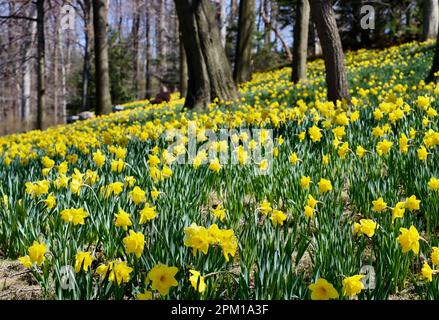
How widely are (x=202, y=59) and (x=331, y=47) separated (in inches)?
123

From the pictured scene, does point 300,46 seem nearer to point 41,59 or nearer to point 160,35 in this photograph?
point 41,59

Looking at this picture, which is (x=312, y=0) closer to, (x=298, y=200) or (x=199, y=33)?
(x=199, y=33)

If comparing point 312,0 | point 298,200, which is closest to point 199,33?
point 312,0

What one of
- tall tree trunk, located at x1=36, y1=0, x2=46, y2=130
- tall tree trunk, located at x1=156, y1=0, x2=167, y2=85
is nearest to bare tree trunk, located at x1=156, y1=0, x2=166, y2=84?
tall tree trunk, located at x1=156, y1=0, x2=167, y2=85

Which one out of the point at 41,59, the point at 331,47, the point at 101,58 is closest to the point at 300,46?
the point at 101,58

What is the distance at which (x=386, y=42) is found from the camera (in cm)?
2094

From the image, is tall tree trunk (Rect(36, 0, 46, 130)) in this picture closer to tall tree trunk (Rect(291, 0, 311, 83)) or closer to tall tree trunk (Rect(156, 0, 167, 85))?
tall tree trunk (Rect(291, 0, 311, 83))

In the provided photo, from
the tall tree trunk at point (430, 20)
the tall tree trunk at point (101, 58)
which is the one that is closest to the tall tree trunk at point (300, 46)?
the tall tree trunk at point (101, 58)

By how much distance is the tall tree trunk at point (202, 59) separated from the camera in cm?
866

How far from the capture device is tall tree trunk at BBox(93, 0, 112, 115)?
14.4 meters

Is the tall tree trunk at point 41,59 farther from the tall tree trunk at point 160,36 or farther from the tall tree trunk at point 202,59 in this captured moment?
the tall tree trunk at point 160,36

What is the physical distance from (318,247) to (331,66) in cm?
487

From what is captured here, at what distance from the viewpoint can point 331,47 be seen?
6.27 meters

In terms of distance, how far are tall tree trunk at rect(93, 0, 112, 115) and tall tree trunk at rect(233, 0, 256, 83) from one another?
179 inches
